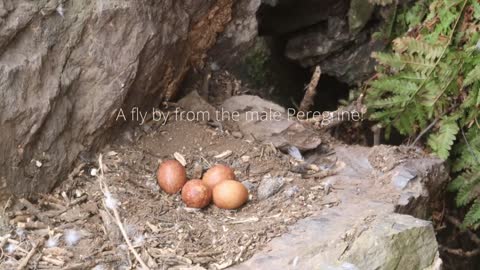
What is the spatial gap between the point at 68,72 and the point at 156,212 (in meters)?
0.80

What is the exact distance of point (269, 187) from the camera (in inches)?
132

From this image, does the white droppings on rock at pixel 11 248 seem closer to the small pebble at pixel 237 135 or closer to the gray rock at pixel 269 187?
the gray rock at pixel 269 187

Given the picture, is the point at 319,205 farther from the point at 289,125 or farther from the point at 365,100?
the point at 365,100

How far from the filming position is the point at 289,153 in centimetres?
379

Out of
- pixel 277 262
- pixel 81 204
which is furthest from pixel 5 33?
Answer: pixel 277 262

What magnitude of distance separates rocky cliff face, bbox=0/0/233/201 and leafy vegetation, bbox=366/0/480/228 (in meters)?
1.43

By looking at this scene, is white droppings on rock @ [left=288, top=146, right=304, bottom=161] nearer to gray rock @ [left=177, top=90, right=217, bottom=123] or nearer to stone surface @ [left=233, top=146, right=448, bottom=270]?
stone surface @ [left=233, top=146, right=448, bottom=270]

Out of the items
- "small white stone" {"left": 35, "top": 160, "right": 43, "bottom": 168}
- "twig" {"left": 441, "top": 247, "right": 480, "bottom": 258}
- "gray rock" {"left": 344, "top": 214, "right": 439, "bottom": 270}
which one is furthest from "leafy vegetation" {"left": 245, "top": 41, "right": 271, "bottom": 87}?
"gray rock" {"left": 344, "top": 214, "right": 439, "bottom": 270}

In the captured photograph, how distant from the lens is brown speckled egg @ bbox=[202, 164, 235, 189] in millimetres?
3287

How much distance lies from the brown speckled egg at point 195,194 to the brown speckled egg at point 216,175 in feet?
0.23

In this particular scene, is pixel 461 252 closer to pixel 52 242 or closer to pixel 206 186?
pixel 206 186

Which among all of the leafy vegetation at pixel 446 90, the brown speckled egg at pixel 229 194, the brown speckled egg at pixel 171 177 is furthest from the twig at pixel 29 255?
the leafy vegetation at pixel 446 90

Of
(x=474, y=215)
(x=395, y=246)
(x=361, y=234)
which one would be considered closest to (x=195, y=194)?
(x=361, y=234)

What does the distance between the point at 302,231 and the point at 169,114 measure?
1.16 meters
